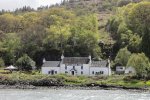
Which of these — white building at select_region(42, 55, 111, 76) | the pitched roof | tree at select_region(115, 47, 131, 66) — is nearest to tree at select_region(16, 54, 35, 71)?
white building at select_region(42, 55, 111, 76)

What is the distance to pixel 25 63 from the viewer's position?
11900 cm

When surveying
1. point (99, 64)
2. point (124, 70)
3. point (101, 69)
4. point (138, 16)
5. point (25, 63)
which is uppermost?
point (138, 16)

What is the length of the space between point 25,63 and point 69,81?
21745mm

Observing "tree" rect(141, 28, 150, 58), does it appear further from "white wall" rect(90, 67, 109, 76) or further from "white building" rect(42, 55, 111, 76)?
"white wall" rect(90, 67, 109, 76)

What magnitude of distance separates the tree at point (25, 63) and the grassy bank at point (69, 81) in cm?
1344

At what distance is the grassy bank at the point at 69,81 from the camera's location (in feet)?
318

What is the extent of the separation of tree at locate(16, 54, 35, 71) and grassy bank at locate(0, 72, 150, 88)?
13440 millimetres

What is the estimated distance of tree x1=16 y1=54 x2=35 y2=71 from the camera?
118750mm

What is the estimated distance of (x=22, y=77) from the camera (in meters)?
103

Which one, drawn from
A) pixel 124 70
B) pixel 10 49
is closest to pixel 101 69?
pixel 124 70

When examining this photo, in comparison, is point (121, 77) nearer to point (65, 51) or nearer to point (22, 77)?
point (22, 77)

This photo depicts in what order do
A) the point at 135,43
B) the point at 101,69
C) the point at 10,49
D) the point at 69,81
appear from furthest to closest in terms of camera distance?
the point at 10,49, the point at 135,43, the point at 101,69, the point at 69,81

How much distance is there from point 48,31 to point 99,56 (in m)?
17.7

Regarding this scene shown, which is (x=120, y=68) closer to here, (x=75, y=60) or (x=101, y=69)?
(x=101, y=69)
